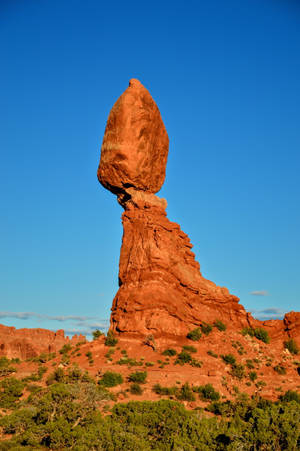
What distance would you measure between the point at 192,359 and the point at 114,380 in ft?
25.4

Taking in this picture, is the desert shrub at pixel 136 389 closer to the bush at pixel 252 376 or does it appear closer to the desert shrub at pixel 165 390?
the desert shrub at pixel 165 390

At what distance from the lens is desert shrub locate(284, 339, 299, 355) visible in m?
41.6

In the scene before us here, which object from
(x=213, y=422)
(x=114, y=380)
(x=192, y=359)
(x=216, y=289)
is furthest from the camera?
(x=216, y=289)

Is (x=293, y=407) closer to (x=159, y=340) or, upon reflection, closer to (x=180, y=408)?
(x=180, y=408)

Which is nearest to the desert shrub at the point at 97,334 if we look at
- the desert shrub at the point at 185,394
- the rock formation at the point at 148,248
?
the rock formation at the point at 148,248

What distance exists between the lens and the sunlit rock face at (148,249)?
131 feet

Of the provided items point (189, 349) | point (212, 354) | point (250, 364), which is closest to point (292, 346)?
point (250, 364)

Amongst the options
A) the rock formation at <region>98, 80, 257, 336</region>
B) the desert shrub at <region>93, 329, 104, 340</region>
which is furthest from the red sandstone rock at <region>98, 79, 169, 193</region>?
the desert shrub at <region>93, 329, 104, 340</region>

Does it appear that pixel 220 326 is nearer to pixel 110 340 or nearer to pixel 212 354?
pixel 212 354

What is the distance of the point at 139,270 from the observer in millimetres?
42062

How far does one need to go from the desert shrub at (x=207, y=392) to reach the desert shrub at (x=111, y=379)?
5.77 meters

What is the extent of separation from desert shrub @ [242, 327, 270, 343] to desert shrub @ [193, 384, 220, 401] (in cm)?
1196

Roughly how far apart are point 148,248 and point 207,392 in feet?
51.0

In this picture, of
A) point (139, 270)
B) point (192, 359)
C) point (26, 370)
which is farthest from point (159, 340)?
point (26, 370)
